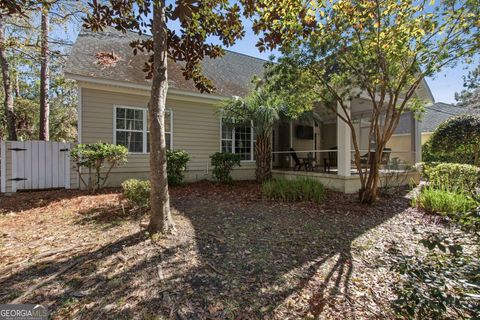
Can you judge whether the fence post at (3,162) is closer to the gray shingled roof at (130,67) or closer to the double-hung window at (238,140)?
the gray shingled roof at (130,67)

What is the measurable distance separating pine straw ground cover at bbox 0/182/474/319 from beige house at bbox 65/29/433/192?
3.08m

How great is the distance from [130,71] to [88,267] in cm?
745

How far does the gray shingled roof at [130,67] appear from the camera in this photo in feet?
25.8

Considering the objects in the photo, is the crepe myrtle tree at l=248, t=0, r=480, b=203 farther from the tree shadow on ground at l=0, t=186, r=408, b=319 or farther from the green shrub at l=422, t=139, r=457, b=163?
the green shrub at l=422, t=139, r=457, b=163

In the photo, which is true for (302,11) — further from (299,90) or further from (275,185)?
(275,185)

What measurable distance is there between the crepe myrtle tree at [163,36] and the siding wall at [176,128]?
146 inches

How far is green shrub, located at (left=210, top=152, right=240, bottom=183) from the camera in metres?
8.81

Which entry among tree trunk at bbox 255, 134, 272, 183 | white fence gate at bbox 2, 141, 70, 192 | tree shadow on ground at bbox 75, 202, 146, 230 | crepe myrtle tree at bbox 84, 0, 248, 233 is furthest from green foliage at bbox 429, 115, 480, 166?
white fence gate at bbox 2, 141, 70, 192

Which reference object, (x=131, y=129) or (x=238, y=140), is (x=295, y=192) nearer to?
(x=238, y=140)

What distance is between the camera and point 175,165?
813cm

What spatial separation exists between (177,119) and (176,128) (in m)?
0.33

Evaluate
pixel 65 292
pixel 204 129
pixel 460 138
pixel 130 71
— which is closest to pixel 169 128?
pixel 204 129

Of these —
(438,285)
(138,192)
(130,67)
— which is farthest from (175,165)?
(438,285)

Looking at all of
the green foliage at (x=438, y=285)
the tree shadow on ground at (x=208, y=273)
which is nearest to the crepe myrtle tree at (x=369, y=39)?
the tree shadow on ground at (x=208, y=273)
